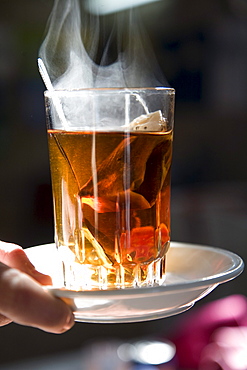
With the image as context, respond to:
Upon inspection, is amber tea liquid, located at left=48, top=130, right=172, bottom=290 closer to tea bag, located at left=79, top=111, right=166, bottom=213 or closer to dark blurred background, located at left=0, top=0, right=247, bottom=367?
tea bag, located at left=79, top=111, right=166, bottom=213

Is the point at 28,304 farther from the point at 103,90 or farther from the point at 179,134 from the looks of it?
the point at 179,134

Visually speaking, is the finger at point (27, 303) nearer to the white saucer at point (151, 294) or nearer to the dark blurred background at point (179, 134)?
the white saucer at point (151, 294)

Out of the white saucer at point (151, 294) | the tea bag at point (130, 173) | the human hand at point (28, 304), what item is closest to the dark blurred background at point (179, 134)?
the white saucer at point (151, 294)

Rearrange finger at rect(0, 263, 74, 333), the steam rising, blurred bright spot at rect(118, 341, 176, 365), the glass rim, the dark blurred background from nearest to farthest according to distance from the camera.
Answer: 1. finger at rect(0, 263, 74, 333)
2. the glass rim
3. the steam rising
4. blurred bright spot at rect(118, 341, 176, 365)
5. the dark blurred background

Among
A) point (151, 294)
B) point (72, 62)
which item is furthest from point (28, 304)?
point (72, 62)

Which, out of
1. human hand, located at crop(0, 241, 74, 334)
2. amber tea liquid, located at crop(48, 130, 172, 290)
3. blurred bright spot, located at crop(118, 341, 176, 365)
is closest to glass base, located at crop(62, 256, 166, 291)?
amber tea liquid, located at crop(48, 130, 172, 290)

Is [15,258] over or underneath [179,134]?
over
